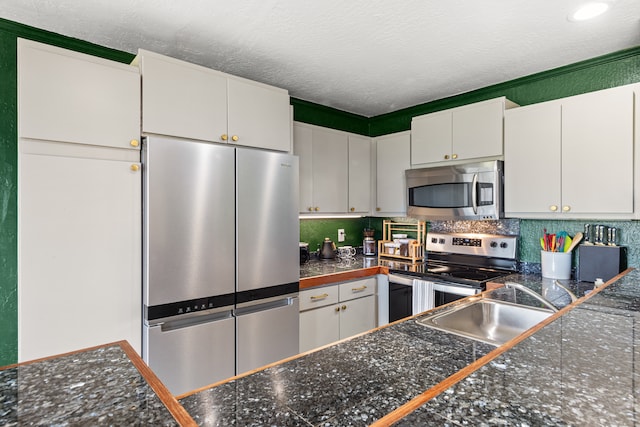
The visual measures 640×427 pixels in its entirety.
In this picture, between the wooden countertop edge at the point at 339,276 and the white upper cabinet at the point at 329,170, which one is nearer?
the wooden countertop edge at the point at 339,276

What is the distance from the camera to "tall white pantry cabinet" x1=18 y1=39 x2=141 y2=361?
1.67m

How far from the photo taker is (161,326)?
75.6 inches

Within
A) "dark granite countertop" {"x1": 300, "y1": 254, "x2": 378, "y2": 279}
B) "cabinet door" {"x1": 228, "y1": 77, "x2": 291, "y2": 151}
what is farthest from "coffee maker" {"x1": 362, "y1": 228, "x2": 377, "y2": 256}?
"cabinet door" {"x1": 228, "y1": 77, "x2": 291, "y2": 151}

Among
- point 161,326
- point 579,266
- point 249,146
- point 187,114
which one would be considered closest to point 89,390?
point 161,326

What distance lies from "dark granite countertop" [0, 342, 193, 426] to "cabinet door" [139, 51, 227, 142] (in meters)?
1.49

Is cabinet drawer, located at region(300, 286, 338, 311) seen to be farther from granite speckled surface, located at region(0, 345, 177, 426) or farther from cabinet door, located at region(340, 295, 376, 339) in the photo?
granite speckled surface, located at region(0, 345, 177, 426)

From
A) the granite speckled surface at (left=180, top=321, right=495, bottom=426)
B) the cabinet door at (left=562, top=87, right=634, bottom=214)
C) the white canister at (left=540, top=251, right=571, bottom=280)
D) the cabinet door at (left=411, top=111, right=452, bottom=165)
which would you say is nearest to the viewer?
the granite speckled surface at (left=180, top=321, right=495, bottom=426)

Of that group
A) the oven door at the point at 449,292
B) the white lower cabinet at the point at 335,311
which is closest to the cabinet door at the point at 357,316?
the white lower cabinet at the point at 335,311

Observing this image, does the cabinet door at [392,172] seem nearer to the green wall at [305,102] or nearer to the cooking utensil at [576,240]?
the green wall at [305,102]

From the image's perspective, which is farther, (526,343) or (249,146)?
(249,146)

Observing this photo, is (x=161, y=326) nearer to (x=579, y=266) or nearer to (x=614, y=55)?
(x=579, y=266)

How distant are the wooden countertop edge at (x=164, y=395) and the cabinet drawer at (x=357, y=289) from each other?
2121 mm

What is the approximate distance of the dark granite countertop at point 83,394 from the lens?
23.0 inches

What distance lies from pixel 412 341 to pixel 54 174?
180cm
